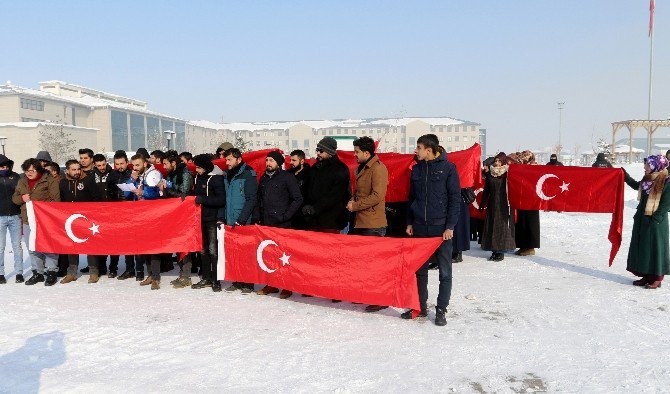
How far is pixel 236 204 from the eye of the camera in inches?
238

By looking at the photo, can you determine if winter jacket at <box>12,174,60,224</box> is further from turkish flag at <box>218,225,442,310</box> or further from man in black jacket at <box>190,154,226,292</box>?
turkish flag at <box>218,225,442,310</box>

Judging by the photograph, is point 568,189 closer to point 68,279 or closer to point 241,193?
point 241,193

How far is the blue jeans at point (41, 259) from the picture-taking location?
6754 mm

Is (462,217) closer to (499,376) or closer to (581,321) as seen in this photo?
(581,321)

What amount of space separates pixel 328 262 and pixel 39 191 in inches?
182

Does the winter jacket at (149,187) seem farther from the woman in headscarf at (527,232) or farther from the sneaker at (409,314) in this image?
the woman in headscarf at (527,232)

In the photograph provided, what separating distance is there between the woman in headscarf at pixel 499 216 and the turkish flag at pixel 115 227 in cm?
504

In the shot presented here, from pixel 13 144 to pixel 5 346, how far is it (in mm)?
77348

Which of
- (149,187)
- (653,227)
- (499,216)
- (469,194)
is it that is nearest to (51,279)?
(149,187)

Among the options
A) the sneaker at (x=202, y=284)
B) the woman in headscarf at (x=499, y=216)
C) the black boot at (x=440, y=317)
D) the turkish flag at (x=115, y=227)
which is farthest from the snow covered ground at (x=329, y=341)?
the woman in headscarf at (x=499, y=216)

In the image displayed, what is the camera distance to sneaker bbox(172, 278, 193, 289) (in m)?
6.48

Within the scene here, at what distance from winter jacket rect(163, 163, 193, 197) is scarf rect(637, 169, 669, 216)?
6259 millimetres

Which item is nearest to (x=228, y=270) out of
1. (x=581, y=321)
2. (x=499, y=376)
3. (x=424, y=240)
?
(x=424, y=240)

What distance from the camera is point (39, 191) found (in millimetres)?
6809
